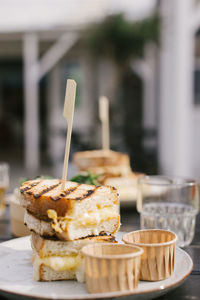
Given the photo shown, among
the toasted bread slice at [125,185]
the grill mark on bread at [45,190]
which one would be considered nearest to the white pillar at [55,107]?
the toasted bread slice at [125,185]

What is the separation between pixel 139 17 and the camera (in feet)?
31.1

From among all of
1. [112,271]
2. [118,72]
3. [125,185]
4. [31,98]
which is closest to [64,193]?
[112,271]

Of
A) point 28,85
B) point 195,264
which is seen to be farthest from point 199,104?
point 195,264

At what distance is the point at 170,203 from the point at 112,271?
0.84 m

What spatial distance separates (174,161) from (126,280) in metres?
6.04

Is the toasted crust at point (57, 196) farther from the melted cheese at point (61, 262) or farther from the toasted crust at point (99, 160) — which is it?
the toasted crust at point (99, 160)

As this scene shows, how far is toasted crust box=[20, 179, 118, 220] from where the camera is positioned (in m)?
1.09

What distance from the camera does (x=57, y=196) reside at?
1105 mm

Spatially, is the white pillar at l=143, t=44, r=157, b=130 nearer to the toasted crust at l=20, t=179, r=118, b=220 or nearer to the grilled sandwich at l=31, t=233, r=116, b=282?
the toasted crust at l=20, t=179, r=118, b=220

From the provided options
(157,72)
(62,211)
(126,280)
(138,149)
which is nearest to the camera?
(126,280)

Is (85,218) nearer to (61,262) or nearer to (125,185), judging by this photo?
(61,262)

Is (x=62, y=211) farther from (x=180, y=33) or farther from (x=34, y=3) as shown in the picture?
(x=34, y=3)

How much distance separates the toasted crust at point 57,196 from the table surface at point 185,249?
0.24 meters

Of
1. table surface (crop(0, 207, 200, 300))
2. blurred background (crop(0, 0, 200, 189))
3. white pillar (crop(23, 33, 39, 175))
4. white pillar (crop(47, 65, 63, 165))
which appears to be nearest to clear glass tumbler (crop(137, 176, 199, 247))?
table surface (crop(0, 207, 200, 300))
